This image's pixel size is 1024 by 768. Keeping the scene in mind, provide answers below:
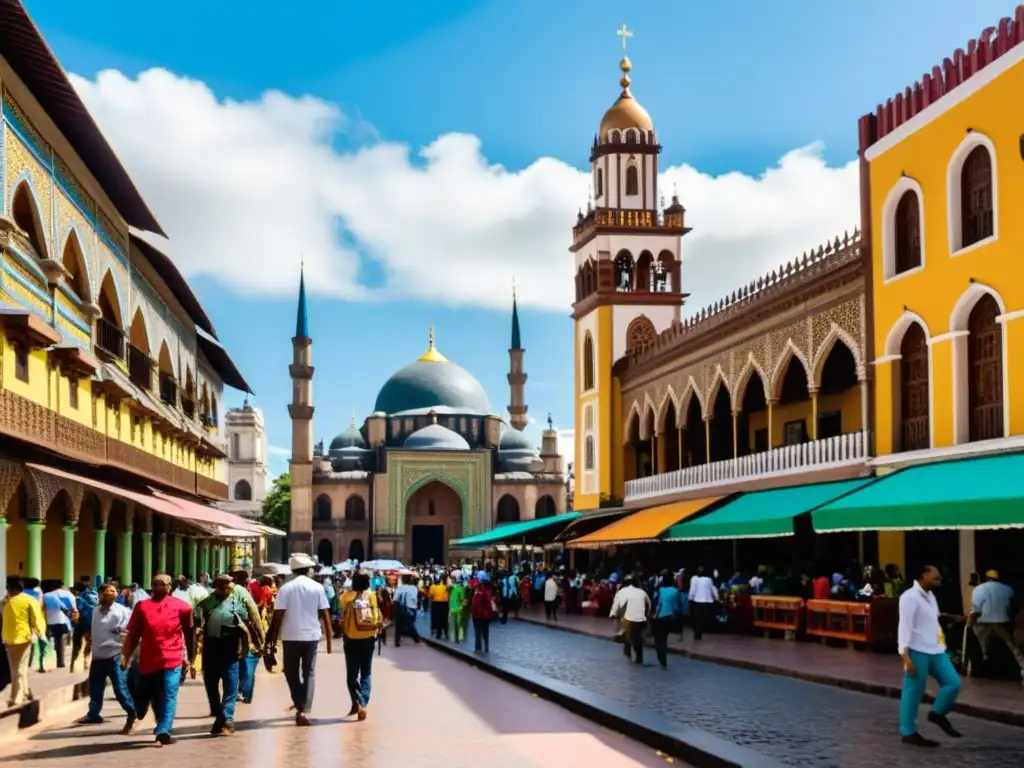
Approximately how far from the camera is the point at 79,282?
23.6m

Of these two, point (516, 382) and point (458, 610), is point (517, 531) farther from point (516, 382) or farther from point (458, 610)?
point (516, 382)

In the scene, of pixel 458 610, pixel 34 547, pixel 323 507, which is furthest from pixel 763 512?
pixel 323 507

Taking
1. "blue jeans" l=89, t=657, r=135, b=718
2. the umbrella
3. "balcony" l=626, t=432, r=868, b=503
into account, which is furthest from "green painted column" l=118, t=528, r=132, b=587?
the umbrella

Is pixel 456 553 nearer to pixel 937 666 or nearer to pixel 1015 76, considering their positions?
pixel 1015 76

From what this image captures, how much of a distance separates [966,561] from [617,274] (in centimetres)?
2350

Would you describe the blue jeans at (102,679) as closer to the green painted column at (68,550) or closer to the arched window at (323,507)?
the green painted column at (68,550)

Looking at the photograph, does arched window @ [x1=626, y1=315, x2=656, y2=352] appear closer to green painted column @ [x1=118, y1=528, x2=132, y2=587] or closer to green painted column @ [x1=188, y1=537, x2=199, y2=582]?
green painted column @ [x1=188, y1=537, x2=199, y2=582]

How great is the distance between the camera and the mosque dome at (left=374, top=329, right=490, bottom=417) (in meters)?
89.9

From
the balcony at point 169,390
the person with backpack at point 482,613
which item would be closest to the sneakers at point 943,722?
the person with backpack at point 482,613

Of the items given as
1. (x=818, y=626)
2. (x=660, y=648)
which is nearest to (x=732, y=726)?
(x=660, y=648)

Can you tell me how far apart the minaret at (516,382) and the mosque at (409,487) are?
18.8 ft

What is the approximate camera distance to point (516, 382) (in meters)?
95.3

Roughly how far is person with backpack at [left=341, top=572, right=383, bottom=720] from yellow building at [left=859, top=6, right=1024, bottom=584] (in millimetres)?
9971

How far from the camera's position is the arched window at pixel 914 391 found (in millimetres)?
22312
